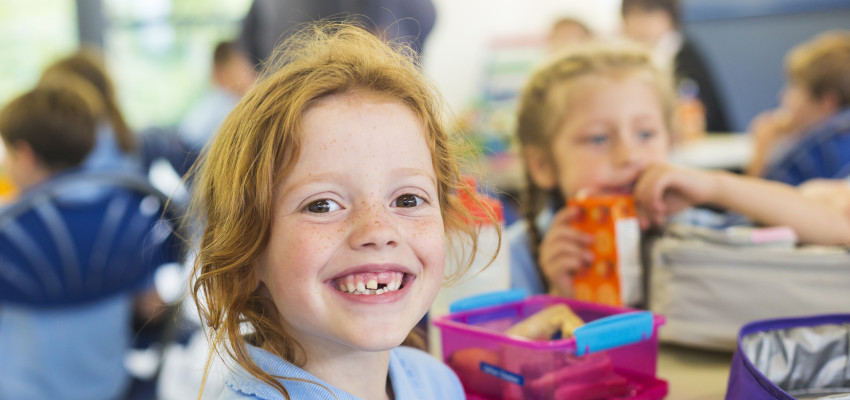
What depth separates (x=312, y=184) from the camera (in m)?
0.69

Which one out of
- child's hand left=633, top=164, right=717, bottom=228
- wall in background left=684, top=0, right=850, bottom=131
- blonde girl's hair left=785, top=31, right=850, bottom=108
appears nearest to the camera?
child's hand left=633, top=164, right=717, bottom=228

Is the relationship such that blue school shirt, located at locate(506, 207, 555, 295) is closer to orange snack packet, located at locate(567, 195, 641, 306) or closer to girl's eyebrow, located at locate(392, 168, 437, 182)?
orange snack packet, located at locate(567, 195, 641, 306)

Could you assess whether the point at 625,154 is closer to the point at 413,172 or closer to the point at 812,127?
the point at 413,172

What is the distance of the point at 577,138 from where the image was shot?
4.36 ft

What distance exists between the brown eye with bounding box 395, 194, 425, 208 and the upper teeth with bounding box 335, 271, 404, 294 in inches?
2.8

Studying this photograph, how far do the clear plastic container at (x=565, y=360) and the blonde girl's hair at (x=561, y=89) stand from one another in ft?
1.32

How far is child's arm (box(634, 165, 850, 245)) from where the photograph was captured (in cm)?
116

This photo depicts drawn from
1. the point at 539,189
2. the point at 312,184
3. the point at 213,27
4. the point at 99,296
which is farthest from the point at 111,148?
the point at 213,27

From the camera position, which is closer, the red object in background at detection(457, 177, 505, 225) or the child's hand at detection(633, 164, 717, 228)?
the red object in background at detection(457, 177, 505, 225)

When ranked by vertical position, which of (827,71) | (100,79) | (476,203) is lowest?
(476,203)

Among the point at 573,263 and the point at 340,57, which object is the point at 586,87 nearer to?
the point at 573,263

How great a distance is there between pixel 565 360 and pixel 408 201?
0.26 meters

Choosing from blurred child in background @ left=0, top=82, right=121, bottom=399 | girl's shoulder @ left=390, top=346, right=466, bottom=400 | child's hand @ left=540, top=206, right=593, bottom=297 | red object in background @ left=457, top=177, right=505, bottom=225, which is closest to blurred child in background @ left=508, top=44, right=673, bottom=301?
child's hand @ left=540, top=206, right=593, bottom=297

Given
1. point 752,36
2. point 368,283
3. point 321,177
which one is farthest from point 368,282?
point 752,36
